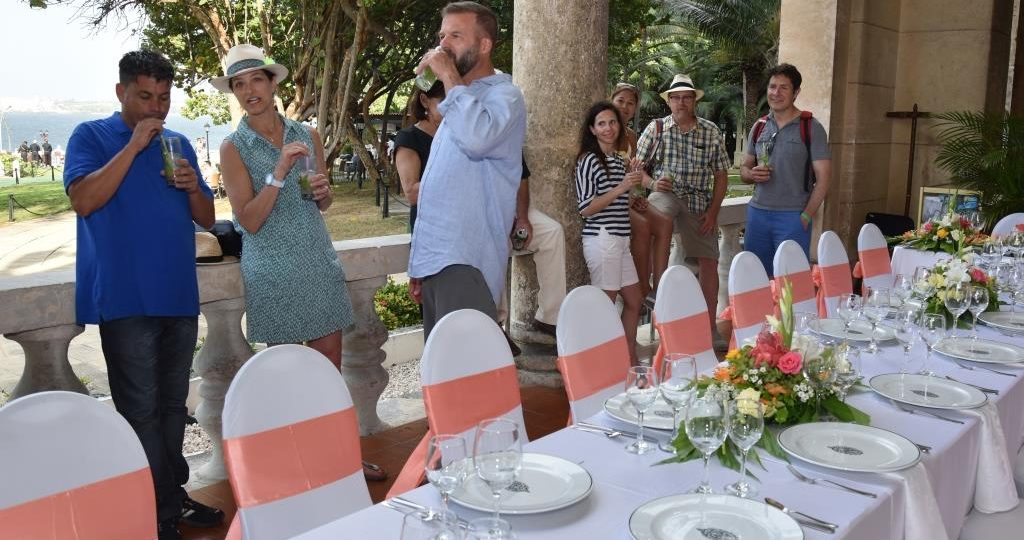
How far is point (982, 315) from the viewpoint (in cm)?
342

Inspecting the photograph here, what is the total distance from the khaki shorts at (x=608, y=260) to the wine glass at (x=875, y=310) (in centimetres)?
151

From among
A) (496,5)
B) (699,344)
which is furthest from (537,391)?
(496,5)

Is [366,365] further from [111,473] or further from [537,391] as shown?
[111,473]

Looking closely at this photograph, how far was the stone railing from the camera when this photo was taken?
2.76m

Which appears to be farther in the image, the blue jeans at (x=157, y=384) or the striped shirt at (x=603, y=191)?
the striped shirt at (x=603, y=191)

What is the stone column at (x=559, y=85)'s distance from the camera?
4.49 meters

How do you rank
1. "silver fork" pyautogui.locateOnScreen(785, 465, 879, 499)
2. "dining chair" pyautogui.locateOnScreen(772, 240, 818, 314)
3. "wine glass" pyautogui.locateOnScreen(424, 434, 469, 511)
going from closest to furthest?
1. "wine glass" pyautogui.locateOnScreen(424, 434, 469, 511)
2. "silver fork" pyautogui.locateOnScreen(785, 465, 879, 499)
3. "dining chair" pyautogui.locateOnScreen(772, 240, 818, 314)

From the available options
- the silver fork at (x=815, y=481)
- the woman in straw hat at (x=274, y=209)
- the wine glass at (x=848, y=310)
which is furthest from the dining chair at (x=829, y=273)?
the silver fork at (x=815, y=481)

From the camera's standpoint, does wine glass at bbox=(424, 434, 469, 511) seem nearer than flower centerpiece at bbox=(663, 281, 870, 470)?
Yes

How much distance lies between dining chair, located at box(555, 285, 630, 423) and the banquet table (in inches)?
18.9

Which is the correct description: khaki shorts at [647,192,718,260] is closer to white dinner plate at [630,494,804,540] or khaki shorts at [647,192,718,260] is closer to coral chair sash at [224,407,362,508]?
coral chair sash at [224,407,362,508]

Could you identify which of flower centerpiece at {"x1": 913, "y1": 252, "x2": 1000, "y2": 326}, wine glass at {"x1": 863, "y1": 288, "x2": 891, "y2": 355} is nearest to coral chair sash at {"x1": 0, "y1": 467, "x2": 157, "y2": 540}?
wine glass at {"x1": 863, "y1": 288, "x2": 891, "y2": 355}

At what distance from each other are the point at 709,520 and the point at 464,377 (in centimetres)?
99

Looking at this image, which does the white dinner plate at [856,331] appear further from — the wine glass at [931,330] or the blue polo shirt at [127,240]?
the blue polo shirt at [127,240]
